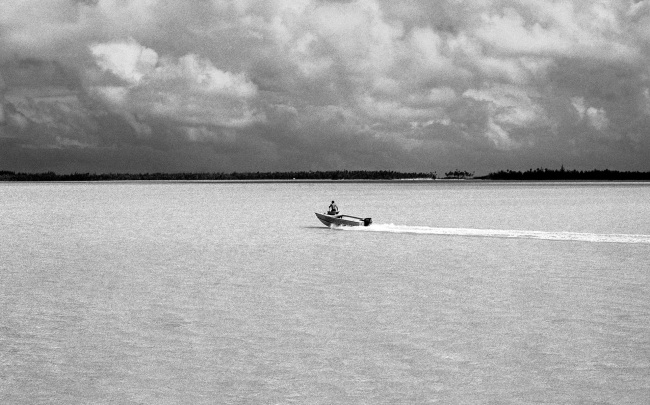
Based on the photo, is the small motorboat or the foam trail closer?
the foam trail

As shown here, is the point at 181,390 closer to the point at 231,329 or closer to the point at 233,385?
the point at 233,385

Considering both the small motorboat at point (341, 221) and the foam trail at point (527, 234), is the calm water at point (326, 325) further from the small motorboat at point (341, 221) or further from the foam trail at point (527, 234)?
the small motorboat at point (341, 221)

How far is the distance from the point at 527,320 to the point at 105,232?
72.4 ft

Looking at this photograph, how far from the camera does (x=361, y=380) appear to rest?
7.61 meters

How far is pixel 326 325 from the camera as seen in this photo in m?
10.5

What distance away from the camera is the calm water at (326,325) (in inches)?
291

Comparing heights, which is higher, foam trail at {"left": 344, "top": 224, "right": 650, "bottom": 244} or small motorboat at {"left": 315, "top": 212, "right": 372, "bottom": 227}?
small motorboat at {"left": 315, "top": 212, "right": 372, "bottom": 227}

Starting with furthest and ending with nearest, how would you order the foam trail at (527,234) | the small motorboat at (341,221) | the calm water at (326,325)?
the small motorboat at (341,221)
the foam trail at (527,234)
the calm water at (326,325)

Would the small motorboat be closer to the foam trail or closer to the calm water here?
the foam trail

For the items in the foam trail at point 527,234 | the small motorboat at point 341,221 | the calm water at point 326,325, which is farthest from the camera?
the small motorboat at point 341,221

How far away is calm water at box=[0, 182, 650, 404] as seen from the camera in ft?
24.3

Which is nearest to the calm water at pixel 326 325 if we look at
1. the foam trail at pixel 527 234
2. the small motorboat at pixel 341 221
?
the foam trail at pixel 527 234

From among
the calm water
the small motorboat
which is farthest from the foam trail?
the calm water

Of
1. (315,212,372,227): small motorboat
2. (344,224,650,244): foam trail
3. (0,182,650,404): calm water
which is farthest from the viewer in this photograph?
(315,212,372,227): small motorboat
